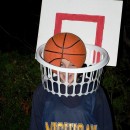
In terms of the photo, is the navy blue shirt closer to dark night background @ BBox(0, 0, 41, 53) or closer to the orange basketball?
the orange basketball

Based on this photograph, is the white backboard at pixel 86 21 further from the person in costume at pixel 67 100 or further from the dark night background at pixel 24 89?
the dark night background at pixel 24 89

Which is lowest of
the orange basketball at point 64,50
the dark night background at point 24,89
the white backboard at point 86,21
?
the dark night background at point 24,89

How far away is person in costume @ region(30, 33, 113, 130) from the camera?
1.91 m

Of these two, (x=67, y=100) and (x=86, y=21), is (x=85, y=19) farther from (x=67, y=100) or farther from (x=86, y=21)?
(x=67, y=100)

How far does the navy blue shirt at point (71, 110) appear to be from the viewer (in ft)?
6.82

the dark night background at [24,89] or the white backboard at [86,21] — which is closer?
the white backboard at [86,21]

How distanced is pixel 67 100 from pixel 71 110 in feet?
0.34

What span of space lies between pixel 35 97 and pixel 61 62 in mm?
433

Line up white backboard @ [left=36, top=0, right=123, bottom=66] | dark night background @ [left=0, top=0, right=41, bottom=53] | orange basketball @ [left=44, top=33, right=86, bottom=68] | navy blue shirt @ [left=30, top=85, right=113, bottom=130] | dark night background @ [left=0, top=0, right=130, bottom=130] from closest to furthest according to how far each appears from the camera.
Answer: orange basketball @ [left=44, top=33, right=86, bottom=68], navy blue shirt @ [left=30, top=85, right=113, bottom=130], white backboard @ [left=36, top=0, right=123, bottom=66], dark night background @ [left=0, top=0, right=130, bottom=130], dark night background @ [left=0, top=0, right=41, bottom=53]

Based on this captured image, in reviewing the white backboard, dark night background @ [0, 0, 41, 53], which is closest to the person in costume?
the white backboard

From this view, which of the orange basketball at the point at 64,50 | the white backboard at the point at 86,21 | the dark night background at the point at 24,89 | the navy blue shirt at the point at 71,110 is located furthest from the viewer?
the dark night background at the point at 24,89

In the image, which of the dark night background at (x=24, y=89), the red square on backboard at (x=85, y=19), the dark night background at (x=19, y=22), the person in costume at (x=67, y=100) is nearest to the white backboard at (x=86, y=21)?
the red square on backboard at (x=85, y=19)

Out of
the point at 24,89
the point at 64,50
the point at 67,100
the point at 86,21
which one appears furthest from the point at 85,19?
the point at 24,89

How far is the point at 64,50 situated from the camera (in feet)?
6.23
